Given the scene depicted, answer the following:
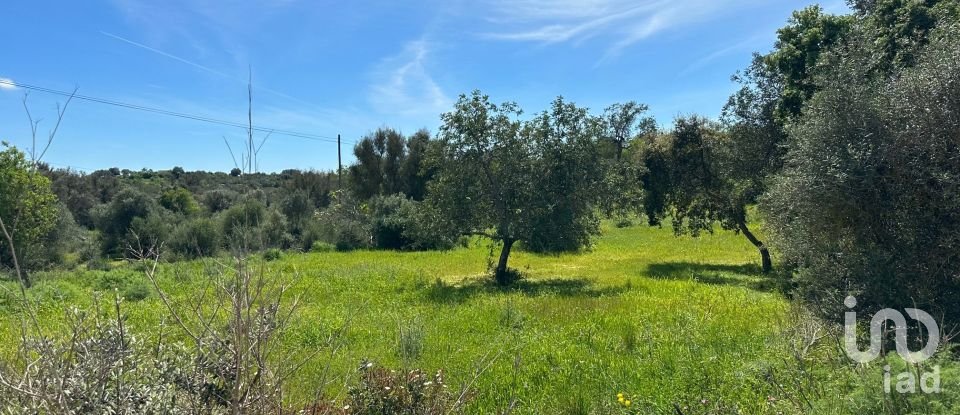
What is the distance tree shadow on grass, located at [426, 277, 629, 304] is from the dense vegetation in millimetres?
112

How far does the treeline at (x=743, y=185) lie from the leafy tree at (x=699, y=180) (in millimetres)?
52

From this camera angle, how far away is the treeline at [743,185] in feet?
19.0

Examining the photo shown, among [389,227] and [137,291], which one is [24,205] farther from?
[389,227]

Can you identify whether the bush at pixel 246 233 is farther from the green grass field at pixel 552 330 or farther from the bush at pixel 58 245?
the bush at pixel 58 245

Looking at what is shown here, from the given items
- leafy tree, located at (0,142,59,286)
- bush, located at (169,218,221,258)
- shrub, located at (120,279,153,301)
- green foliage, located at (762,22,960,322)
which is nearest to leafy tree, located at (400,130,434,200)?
bush, located at (169,218,221,258)

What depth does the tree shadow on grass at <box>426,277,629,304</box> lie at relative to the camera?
11367mm

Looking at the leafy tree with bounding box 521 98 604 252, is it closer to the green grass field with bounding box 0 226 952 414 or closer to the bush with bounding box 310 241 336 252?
the green grass field with bounding box 0 226 952 414

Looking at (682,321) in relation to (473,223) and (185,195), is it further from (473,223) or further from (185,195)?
(185,195)

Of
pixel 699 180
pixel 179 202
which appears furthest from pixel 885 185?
pixel 179 202

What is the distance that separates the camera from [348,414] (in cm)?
412

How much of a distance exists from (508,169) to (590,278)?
376 cm

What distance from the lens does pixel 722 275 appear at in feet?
47.6

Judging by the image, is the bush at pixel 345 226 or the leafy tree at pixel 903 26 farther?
the bush at pixel 345 226

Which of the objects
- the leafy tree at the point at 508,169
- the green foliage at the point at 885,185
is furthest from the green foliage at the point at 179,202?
the green foliage at the point at 885,185
